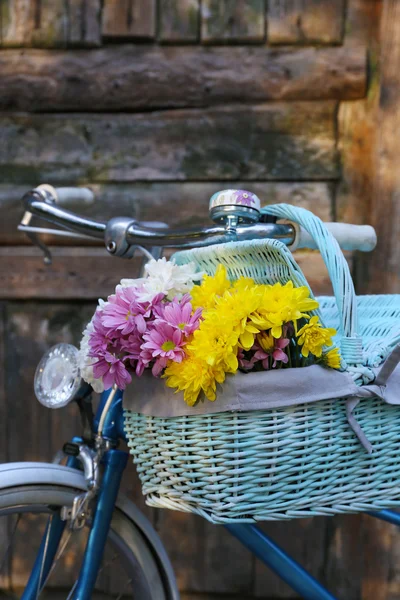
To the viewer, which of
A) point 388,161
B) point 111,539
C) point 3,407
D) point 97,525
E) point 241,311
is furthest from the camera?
point 3,407

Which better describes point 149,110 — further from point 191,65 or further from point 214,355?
point 214,355

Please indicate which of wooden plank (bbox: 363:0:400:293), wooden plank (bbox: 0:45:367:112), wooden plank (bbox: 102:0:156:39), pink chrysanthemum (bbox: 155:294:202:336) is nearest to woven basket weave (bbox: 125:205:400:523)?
pink chrysanthemum (bbox: 155:294:202:336)

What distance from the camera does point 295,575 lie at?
113 cm

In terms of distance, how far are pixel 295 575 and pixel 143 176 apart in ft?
3.73

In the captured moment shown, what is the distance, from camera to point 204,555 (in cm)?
175

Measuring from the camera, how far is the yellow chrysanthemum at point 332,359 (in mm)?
778

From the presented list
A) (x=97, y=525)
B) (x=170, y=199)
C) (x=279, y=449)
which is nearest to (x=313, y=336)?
(x=279, y=449)

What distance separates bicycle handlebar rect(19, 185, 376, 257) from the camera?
0.87m

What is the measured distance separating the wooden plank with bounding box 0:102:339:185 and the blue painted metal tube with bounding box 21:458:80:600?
0.99 m

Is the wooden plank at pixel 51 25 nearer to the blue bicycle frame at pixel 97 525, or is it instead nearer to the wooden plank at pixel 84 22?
the wooden plank at pixel 84 22

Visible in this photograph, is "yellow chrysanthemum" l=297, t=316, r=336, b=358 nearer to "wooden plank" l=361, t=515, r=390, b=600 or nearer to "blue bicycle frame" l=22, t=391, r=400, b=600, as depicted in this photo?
"blue bicycle frame" l=22, t=391, r=400, b=600

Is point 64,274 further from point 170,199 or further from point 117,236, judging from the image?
point 117,236

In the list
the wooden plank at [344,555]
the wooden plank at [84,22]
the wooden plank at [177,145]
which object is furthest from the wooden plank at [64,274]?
the wooden plank at [344,555]

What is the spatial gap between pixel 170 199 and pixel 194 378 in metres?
1.09
